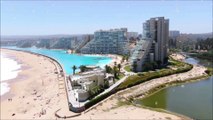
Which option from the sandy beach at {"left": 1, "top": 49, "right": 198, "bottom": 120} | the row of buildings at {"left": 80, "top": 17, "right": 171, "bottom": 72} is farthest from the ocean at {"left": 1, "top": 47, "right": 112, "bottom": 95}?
the row of buildings at {"left": 80, "top": 17, "right": 171, "bottom": 72}

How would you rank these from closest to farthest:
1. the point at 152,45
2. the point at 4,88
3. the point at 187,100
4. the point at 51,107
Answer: the point at 51,107, the point at 187,100, the point at 4,88, the point at 152,45

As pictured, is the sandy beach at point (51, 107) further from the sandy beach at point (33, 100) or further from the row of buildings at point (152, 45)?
the row of buildings at point (152, 45)

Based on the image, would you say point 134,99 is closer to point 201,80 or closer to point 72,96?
point 72,96

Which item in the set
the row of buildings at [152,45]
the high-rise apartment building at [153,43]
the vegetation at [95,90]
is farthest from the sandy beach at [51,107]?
the high-rise apartment building at [153,43]

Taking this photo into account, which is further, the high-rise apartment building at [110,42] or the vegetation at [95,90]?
the high-rise apartment building at [110,42]

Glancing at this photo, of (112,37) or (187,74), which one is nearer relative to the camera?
(187,74)

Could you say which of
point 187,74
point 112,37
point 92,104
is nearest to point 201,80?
point 187,74

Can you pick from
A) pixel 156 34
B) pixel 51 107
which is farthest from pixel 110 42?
pixel 51 107

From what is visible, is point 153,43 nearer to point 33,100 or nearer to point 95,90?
point 95,90
